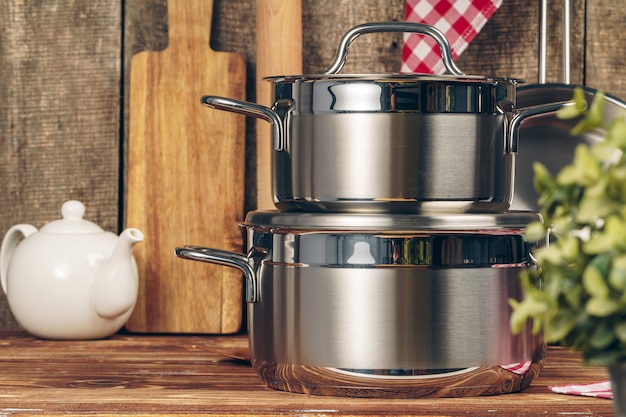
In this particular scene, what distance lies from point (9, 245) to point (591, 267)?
1.08 m

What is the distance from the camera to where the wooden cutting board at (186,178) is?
1.30 metres

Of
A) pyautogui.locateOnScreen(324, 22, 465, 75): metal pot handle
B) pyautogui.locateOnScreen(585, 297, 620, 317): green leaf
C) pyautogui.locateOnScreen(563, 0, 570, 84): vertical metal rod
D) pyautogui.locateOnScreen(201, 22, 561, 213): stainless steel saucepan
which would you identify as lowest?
pyautogui.locateOnScreen(585, 297, 620, 317): green leaf

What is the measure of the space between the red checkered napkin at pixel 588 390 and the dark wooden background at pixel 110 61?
582 millimetres

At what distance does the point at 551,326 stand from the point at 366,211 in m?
0.50

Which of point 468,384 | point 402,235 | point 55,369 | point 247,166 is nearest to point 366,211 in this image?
point 402,235

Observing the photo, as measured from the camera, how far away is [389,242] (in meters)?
0.85

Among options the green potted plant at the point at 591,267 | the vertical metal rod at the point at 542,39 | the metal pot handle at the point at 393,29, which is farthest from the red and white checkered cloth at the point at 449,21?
the green potted plant at the point at 591,267

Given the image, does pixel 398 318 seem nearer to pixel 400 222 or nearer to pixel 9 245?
pixel 400 222

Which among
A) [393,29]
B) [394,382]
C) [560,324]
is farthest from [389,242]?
[560,324]

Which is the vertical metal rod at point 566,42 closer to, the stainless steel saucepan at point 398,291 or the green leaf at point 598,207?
the stainless steel saucepan at point 398,291

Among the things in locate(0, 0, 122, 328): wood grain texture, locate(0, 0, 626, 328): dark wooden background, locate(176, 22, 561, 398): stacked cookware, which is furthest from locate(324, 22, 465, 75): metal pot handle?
locate(0, 0, 122, 328): wood grain texture

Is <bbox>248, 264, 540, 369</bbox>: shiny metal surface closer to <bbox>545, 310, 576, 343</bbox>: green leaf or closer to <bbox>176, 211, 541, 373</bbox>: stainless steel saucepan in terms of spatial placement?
<bbox>176, 211, 541, 373</bbox>: stainless steel saucepan

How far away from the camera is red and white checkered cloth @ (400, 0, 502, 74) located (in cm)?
130

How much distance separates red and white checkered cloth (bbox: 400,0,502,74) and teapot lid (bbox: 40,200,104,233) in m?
0.50
